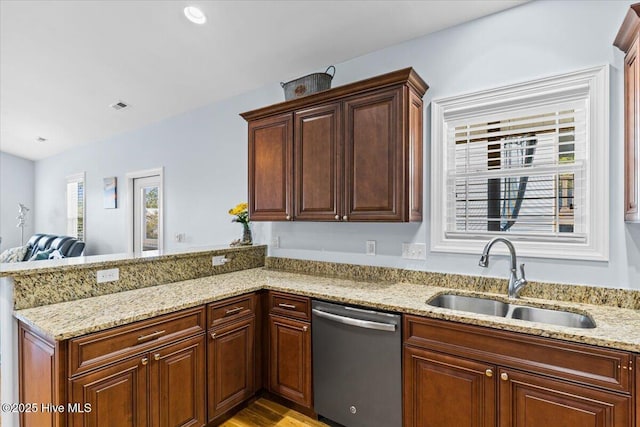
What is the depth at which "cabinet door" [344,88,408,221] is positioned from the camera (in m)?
2.14

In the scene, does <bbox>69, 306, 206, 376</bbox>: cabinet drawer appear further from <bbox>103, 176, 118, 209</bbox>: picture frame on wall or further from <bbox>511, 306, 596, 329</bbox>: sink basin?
<bbox>103, 176, 118, 209</bbox>: picture frame on wall

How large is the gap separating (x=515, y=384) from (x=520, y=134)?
1505 mm

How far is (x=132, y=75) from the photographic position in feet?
11.0

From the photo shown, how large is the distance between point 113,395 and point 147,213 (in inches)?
144

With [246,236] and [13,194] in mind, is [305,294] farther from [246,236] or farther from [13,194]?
[13,194]

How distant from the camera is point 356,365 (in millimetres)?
2025

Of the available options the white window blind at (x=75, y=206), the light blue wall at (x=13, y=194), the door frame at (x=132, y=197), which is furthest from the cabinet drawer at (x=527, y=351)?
the light blue wall at (x=13, y=194)

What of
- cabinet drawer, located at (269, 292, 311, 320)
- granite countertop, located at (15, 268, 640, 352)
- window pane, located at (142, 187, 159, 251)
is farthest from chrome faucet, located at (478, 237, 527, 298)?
window pane, located at (142, 187, 159, 251)

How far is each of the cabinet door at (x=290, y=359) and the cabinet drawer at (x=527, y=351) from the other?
29.3 inches

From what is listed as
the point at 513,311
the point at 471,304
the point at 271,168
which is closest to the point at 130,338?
the point at 271,168

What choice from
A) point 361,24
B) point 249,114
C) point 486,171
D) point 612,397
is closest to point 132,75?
point 249,114

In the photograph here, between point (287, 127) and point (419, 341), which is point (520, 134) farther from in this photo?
point (287, 127)

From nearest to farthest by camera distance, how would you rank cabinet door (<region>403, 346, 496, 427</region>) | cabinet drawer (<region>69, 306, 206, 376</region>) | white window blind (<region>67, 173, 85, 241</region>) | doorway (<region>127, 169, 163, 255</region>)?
1. cabinet drawer (<region>69, 306, 206, 376</region>)
2. cabinet door (<region>403, 346, 496, 427</region>)
3. doorway (<region>127, 169, 163, 255</region>)
4. white window blind (<region>67, 173, 85, 241</region>)

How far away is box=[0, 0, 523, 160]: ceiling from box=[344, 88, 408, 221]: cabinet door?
0.61 meters
